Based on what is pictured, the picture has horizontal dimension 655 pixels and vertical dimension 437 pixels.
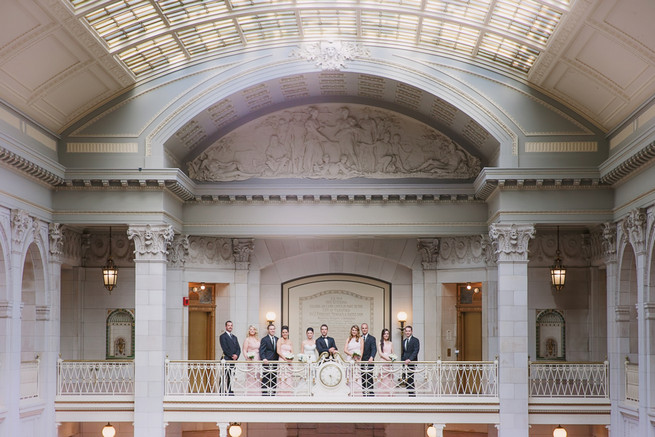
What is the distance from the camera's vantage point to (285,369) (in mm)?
21391

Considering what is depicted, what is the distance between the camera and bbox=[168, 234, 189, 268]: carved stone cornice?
23.5 m

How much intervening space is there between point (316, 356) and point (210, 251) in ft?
15.4

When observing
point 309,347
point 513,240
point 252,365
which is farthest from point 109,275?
point 513,240

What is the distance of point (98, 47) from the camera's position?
61.1 feet

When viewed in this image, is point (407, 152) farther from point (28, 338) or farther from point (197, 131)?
point (28, 338)

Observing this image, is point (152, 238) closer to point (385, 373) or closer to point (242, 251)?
point (242, 251)

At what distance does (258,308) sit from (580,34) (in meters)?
12.6

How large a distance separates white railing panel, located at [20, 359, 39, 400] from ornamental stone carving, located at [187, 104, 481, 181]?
640cm

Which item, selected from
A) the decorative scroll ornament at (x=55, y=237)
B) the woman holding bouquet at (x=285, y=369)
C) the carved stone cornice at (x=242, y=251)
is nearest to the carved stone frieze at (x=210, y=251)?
the carved stone cornice at (x=242, y=251)

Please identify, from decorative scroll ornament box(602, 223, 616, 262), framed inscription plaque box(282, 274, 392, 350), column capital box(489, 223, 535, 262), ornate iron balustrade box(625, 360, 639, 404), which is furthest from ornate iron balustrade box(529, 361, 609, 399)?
framed inscription plaque box(282, 274, 392, 350)

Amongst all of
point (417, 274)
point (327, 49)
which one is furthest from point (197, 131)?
point (417, 274)

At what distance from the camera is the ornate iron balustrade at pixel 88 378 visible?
2142cm

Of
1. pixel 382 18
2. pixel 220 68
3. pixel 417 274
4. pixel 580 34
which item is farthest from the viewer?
pixel 417 274

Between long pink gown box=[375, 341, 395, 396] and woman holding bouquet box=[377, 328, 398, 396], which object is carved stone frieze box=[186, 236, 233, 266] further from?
long pink gown box=[375, 341, 395, 396]
